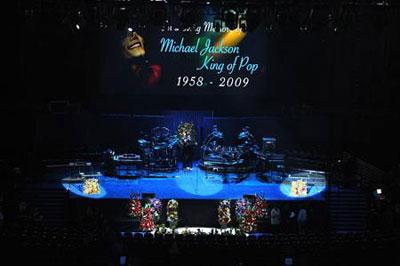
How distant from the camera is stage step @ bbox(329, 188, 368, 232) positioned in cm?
2078

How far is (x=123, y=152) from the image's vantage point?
26.3 meters

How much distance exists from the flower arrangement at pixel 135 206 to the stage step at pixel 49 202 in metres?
2.37

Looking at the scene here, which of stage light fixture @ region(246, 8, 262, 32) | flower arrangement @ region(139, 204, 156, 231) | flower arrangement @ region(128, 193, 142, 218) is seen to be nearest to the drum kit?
flower arrangement @ region(128, 193, 142, 218)

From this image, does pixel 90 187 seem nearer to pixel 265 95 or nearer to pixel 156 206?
pixel 156 206

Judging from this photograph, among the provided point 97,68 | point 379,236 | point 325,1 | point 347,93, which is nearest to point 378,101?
point 347,93

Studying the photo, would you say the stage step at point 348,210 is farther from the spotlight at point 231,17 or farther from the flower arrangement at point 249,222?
the spotlight at point 231,17

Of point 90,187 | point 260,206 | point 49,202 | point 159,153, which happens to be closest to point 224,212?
point 260,206

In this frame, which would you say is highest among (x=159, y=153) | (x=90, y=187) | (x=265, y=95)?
(x=265, y=95)

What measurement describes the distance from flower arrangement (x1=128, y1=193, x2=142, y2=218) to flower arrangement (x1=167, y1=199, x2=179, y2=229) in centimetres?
95

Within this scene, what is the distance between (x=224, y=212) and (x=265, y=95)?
8557 mm

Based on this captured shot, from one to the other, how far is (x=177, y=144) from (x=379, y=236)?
35.0 ft

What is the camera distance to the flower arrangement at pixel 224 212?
66.0ft

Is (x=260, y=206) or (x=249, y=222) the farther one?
(x=260, y=206)

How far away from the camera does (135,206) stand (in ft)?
65.7
